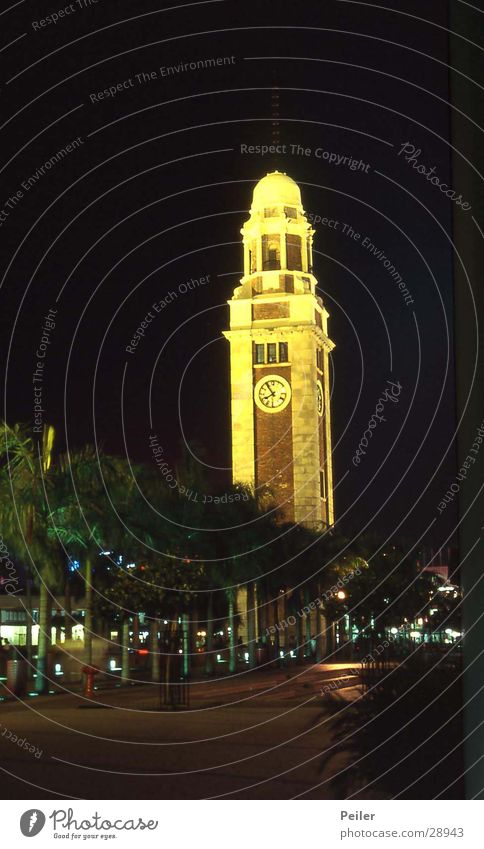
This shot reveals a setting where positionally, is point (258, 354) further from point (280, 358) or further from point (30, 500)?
point (30, 500)

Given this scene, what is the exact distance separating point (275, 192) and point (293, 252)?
4975 millimetres

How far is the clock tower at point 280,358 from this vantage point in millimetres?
88312

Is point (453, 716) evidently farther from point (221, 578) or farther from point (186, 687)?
point (221, 578)

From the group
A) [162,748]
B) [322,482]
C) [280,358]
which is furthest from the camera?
[322,482]

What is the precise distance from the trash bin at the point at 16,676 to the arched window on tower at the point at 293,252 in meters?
68.4

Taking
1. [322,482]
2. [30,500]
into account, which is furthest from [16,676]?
[322,482]

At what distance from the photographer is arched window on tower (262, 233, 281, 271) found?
93500mm

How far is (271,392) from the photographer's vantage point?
9144 centimetres

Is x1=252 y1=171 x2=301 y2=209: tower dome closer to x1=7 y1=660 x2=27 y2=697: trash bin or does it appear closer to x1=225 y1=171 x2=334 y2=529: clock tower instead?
x1=225 y1=171 x2=334 y2=529: clock tower

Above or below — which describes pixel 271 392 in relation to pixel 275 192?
below

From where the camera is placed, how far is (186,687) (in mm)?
25703

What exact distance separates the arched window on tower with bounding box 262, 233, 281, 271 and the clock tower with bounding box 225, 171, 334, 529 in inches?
3.1

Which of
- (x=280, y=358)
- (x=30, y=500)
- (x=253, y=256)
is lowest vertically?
(x=30, y=500)

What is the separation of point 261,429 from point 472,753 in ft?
266
